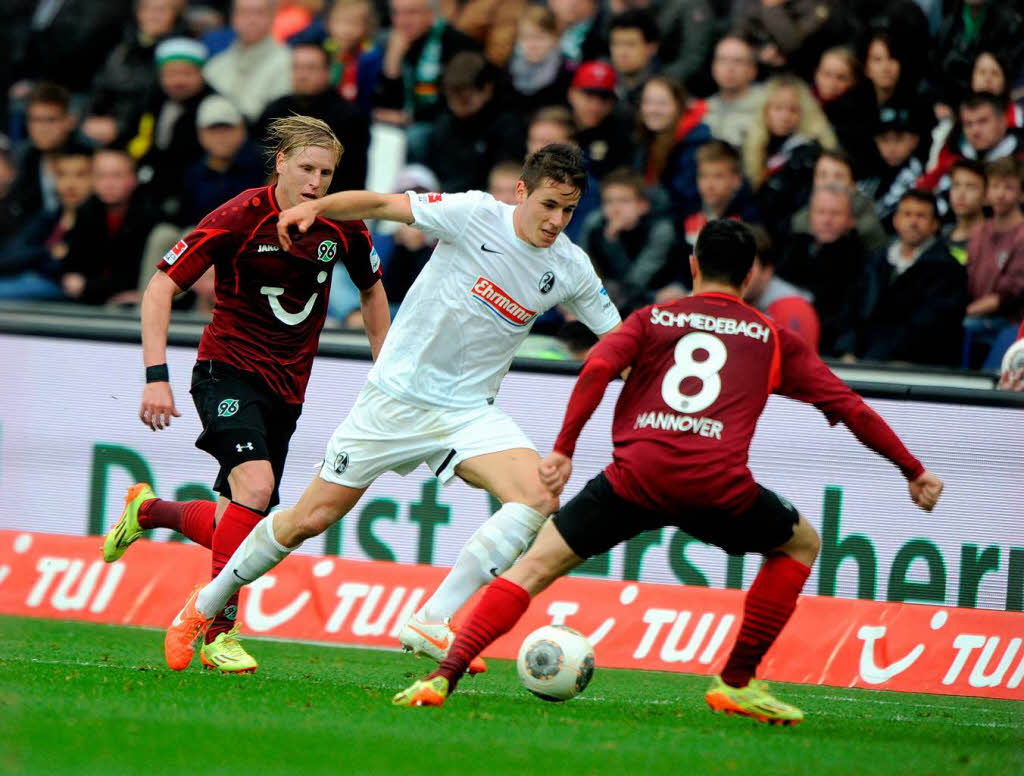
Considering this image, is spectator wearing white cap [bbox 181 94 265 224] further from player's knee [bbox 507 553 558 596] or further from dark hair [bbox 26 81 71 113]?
player's knee [bbox 507 553 558 596]

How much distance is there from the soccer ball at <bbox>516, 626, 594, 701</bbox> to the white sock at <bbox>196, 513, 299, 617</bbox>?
1229mm

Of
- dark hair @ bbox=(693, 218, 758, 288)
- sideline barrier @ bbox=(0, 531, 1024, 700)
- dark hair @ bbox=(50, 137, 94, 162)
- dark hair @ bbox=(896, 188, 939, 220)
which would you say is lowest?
sideline barrier @ bbox=(0, 531, 1024, 700)

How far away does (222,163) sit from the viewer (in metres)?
12.8

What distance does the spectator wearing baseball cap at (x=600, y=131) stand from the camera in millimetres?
12312

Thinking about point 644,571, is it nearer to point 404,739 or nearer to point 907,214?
point 907,214

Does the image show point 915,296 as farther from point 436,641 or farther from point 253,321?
point 436,641

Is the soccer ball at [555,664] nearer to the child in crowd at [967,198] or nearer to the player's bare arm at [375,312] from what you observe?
the player's bare arm at [375,312]

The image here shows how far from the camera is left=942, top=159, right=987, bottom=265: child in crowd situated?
35.5 ft

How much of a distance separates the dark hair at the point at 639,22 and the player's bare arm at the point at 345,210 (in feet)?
22.2

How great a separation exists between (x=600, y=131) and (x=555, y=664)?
269 inches

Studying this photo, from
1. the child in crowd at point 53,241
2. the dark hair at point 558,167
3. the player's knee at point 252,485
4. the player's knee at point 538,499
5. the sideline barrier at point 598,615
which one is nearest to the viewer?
the dark hair at point 558,167

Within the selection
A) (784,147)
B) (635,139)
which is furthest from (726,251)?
(635,139)

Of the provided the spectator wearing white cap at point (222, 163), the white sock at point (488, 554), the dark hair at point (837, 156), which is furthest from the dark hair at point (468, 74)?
the white sock at point (488, 554)

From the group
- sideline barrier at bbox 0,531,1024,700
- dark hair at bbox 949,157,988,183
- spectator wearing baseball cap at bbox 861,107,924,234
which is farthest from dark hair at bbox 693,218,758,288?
spectator wearing baseball cap at bbox 861,107,924,234
